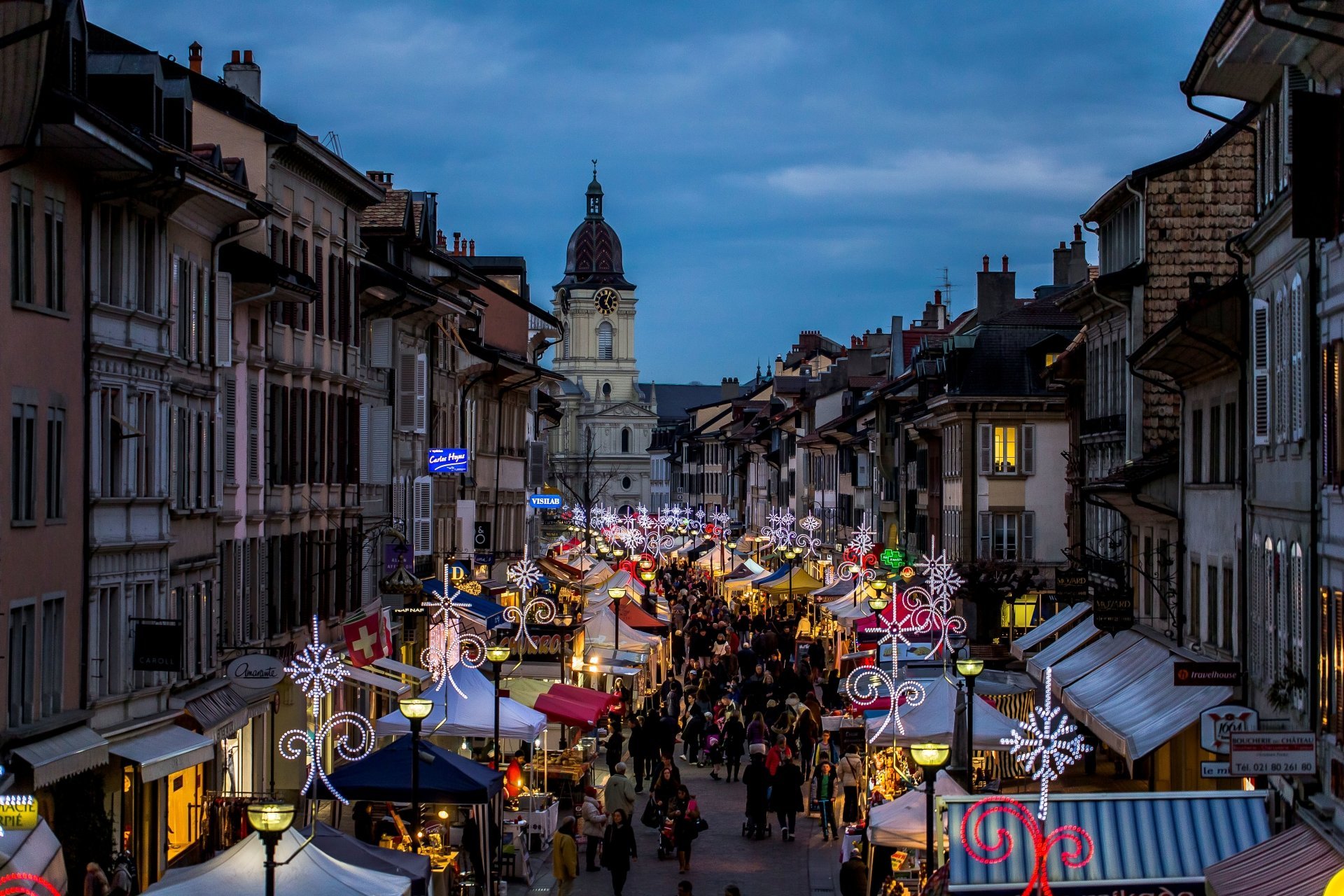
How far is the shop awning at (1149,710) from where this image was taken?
910 inches

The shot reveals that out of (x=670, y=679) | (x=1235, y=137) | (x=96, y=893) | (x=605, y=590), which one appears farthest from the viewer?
(x=605, y=590)

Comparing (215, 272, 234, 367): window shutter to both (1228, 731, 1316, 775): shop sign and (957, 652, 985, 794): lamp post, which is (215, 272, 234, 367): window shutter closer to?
(957, 652, 985, 794): lamp post

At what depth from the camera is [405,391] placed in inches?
1757

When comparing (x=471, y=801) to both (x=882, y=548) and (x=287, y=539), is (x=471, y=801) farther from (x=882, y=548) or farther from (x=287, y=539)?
(x=882, y=548)

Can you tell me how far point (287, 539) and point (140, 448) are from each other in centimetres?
953

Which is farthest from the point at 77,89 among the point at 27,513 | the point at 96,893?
the point at 96,893

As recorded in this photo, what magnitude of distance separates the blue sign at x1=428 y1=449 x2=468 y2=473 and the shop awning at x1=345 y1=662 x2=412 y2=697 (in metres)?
11.0

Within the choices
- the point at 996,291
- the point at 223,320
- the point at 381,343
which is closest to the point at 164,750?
the point at 223,320

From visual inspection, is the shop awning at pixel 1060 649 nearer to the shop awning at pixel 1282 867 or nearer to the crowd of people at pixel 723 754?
the crowd of people at pixel 723 754

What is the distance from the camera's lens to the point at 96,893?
70.3 ft

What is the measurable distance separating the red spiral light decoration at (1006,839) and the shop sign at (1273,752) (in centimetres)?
160

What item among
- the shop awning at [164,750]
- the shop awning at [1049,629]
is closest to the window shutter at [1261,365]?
the shop awning at [164,750]

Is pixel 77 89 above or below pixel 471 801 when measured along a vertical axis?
above

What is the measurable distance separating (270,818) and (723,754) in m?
24.6
